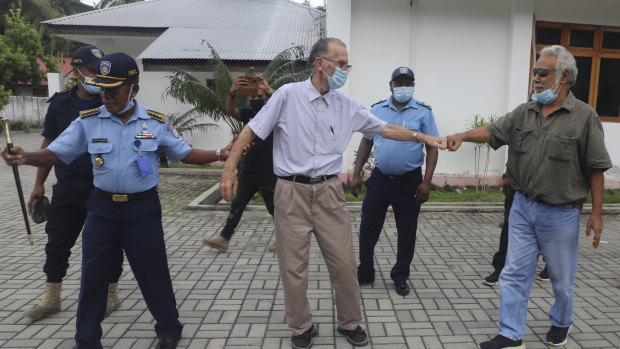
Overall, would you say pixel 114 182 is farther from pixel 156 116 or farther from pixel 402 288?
pixel 402 288

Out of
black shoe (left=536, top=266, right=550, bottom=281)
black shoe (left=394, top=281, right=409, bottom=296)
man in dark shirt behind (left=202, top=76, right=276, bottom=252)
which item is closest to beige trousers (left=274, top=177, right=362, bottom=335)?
black shoe (left=394, top=281, right=409, bottom=296)

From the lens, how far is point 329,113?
3064 mm

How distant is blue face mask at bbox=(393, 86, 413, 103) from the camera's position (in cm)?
401

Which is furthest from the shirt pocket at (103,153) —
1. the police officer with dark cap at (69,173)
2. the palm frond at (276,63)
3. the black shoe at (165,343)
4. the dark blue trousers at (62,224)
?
the palm frond at (276,63)

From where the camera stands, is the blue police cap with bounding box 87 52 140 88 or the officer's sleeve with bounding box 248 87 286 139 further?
the officer's sleeve with bounding box 248 87 286 139

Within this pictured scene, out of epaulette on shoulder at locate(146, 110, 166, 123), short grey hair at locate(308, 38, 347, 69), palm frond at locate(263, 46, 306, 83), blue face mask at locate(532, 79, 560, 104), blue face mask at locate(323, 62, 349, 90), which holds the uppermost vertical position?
palm frond at locate(263, 46, 306, 83)

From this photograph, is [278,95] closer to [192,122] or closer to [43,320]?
[43,320]

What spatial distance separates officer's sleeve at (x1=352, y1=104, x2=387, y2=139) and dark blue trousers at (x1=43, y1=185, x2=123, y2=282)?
1.97 metres

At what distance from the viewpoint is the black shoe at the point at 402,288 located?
160 inches

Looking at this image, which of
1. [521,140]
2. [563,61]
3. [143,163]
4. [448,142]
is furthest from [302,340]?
[563,61]

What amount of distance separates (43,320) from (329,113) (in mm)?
2732

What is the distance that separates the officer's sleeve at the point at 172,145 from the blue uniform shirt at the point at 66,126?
724 mm

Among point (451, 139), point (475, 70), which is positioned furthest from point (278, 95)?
point (475, 70)

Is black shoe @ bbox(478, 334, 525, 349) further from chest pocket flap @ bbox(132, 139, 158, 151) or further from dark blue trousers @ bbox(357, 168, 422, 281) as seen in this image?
chest pocket flap @ bbox(132, 139, 158, 151)
